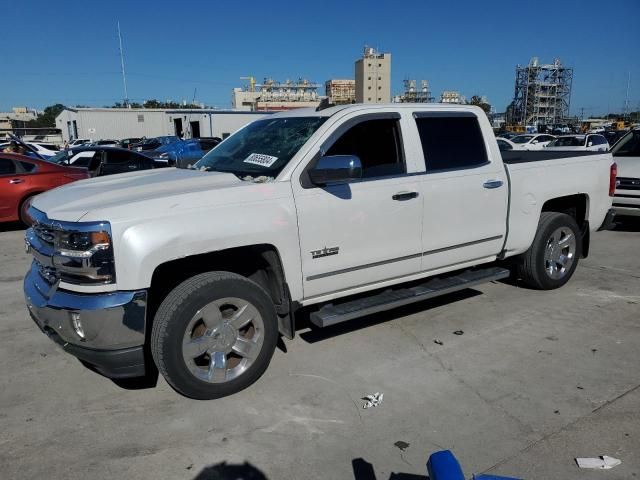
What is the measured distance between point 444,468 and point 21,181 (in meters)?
10.3

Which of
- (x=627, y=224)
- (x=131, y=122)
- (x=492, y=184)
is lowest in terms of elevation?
(x=627, y=224)

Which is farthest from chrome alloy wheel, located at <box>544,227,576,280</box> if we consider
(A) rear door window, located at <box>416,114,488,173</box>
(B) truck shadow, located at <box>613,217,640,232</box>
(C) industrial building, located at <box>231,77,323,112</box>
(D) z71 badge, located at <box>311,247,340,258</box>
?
(C) industrial building, located at <box>231,77,323,112</box>

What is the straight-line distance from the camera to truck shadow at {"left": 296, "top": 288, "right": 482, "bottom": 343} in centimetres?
453

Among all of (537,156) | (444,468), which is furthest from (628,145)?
(444,468)

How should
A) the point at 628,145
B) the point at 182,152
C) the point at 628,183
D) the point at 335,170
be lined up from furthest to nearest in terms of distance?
1. the point at 182,152
2. the point at 628,145
3. the point at 628,183
4. the point at 335,170

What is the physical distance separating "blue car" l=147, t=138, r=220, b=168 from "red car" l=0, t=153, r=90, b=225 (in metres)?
2.47

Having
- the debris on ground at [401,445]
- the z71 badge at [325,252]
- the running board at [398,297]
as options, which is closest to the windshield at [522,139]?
the running board at [398,297]

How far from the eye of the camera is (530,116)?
415 feet

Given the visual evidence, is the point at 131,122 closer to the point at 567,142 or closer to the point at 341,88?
the point at 567,142

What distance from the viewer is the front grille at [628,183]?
8.39 meters

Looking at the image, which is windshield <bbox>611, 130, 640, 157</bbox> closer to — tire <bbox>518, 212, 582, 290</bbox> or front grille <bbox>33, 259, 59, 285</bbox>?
tire <bbox>518, 212, 582, 290</bbox>

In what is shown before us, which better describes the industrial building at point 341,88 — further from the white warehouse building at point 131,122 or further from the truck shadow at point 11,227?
the truck shadow at point 11,227

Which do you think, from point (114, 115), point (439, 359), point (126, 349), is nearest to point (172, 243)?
point (126, 349)

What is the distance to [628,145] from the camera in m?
9.80
